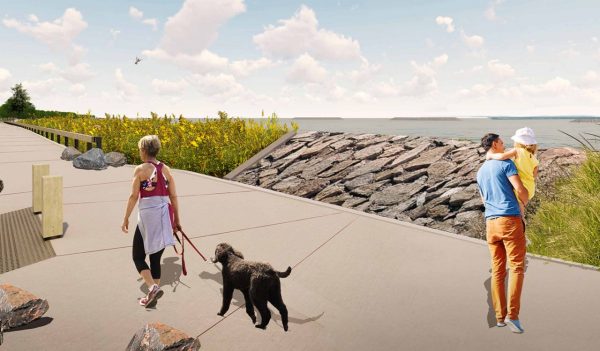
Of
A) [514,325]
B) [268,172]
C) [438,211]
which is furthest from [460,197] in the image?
[268,172]

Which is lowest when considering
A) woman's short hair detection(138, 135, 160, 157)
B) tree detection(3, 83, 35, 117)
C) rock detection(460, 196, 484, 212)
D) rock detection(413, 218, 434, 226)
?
rock detection(413, 218, 434, 226)

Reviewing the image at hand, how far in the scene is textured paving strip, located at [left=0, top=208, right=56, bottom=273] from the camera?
5.44 meters

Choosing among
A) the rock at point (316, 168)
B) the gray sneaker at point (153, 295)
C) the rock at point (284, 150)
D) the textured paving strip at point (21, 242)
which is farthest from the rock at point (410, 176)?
the textured paving strip at point (21, 242)

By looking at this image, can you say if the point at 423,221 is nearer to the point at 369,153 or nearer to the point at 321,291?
the point at 369,153

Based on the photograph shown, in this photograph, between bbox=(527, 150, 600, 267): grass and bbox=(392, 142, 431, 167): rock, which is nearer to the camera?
bbox=(527, 150, 600, 267): grass

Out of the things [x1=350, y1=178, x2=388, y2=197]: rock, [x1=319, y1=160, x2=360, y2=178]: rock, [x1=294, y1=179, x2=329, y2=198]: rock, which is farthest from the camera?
[x1=319, y1=160, x2=360, y2=178]: rock

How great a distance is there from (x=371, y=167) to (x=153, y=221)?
22.9 ft

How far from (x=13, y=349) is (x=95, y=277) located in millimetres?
1469

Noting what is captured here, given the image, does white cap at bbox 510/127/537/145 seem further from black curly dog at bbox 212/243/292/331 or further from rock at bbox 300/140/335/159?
rock at bbox 300/140/335/159

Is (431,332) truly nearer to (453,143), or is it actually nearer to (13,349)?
(13,349)

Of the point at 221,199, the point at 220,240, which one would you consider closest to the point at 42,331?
the point at 220,240

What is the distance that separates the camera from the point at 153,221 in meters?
4.31

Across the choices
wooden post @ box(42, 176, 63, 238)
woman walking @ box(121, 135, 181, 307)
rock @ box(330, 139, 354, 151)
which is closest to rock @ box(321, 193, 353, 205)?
rock @ box(330, 139, 354, 151)

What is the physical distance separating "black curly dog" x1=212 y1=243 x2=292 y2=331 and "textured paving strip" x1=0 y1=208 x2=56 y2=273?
2910 millimetres
